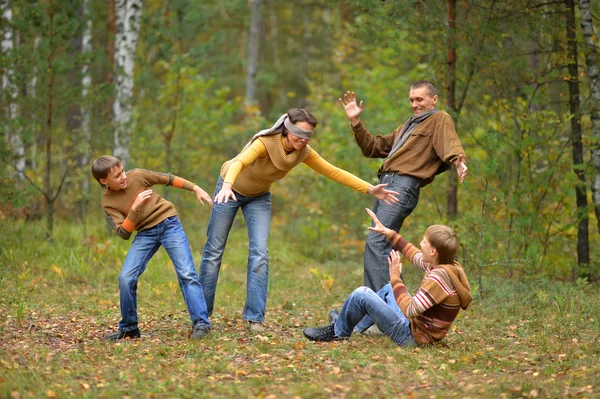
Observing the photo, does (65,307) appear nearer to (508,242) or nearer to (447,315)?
(447,315)

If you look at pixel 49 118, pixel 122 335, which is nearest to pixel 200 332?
pixel 122 335

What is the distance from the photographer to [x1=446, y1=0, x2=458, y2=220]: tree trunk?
9.04m

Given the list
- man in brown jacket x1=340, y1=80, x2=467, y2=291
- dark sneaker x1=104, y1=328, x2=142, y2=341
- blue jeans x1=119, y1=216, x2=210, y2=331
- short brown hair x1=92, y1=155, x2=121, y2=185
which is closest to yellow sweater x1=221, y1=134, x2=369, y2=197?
man in brown jacket x1=340, y1=80, x2=467, y2=291

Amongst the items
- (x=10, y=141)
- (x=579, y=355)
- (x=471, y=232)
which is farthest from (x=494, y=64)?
(x=10, y=141)

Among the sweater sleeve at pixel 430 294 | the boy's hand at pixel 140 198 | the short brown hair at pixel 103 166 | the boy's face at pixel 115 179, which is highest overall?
the short brown hair at pixel 103 166

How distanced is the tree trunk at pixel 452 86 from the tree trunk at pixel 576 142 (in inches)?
54.6

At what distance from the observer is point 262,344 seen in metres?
5.83

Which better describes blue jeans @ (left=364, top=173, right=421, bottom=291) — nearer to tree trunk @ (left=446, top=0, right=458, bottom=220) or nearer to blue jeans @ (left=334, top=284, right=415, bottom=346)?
blue jeans @ (left=334, top=284, right=415, bottom=346)

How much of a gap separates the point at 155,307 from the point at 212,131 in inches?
271

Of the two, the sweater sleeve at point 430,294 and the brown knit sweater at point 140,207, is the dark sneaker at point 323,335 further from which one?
the brown knit sweater at point 140,207

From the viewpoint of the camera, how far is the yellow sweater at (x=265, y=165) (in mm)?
6035

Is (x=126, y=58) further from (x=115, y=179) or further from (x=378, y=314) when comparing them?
(x=378, y=314)

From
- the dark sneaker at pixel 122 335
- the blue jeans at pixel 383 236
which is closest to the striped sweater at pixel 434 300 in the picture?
the blue jeans at pixel 383 236

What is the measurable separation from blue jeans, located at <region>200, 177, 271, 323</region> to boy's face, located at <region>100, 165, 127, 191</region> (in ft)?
2.81
